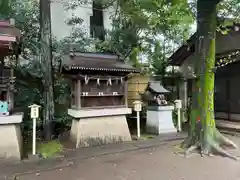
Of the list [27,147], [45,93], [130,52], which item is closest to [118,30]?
[130,52]

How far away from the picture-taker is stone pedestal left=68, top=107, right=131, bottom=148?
751 centimetres

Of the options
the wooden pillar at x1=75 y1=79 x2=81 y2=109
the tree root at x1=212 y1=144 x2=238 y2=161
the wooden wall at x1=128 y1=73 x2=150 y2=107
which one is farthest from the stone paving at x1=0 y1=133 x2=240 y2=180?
the wooden wall at x1=128 y1=73 x2=150 y2=107

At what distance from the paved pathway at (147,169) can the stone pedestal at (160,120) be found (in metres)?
2.74

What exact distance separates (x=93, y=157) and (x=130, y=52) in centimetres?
626

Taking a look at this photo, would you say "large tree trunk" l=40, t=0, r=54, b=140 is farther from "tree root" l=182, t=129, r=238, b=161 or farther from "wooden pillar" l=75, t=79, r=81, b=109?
"tree root" l=182, t=129, r=238, b=161

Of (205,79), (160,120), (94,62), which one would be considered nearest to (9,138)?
(94,62)

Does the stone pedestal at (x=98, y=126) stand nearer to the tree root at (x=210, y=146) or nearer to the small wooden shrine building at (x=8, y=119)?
the small wooden shrine building at (x=8, y=119)

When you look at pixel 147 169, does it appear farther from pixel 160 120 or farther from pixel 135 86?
pixel 135 86

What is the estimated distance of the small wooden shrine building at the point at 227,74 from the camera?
9.72 metres

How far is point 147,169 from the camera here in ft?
17.3

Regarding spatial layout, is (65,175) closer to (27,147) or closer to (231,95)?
(27,147)

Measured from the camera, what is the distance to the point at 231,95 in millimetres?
10430

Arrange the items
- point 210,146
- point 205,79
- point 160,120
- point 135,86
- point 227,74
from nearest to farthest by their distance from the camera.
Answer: point 210,146, point 205,79, point 160,120, point 227,74, point 135,86

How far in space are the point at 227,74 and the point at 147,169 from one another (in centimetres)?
742
